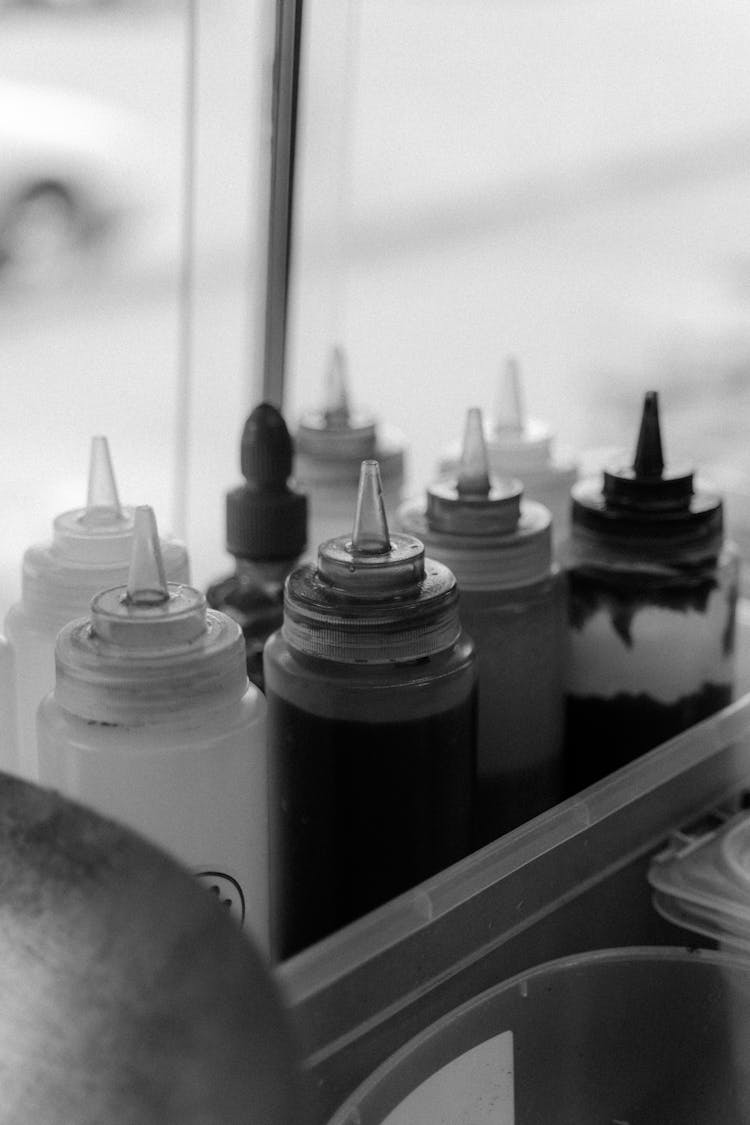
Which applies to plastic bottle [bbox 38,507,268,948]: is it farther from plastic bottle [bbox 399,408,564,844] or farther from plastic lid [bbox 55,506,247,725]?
plastic bottle [bbox 399,408,564,844]

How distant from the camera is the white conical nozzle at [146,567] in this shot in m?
0.54

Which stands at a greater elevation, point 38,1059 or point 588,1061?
point 38,1059

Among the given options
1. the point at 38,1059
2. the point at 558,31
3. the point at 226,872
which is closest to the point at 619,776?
the point at 226,872

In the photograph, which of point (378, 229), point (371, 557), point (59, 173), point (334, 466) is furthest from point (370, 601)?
point (378, 229)

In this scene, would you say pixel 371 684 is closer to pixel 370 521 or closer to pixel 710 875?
pixel 370 521

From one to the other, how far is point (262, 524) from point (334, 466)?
0.11 meters

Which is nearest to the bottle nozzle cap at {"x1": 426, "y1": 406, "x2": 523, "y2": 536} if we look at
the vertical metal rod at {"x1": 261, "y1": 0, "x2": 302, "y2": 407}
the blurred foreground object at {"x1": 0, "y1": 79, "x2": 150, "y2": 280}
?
the vertical metal rod at {"x1": 261, "y1": 0, "x2": 302, "y2": 407}

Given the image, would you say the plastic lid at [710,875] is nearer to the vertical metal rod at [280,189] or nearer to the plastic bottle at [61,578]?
the plastic bottle at [61,578]

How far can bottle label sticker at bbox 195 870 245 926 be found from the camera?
55cm

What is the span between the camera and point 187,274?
1.06 m

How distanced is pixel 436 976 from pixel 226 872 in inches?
4.2

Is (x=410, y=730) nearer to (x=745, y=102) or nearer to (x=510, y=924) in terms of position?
(x=510, y=924)

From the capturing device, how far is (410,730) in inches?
22.9

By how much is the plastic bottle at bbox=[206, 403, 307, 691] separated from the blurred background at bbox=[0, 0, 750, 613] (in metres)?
0.33
